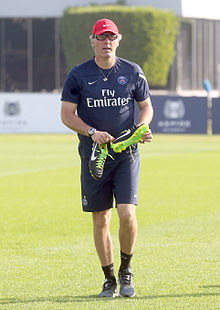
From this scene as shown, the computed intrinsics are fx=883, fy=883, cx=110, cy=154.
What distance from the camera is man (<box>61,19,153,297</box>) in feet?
22.2

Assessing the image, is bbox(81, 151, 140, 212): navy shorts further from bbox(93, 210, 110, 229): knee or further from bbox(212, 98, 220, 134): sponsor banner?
bbox(212, 98, 220, 134): sponsor banner

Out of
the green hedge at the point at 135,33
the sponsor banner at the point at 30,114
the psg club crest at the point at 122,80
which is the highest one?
the green hedge at the point at 135,33

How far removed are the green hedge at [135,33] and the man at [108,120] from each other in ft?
122

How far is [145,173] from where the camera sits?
1805 centimetres

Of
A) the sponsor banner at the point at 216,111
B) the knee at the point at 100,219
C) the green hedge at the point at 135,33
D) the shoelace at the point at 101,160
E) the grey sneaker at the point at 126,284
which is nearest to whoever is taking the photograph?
the shoelace at the point at 101,160

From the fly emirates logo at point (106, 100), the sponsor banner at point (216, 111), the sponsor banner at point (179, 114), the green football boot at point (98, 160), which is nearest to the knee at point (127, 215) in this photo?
the green football boot at point (98, 160)

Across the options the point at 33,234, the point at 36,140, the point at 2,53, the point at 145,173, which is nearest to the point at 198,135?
the point at 36,140

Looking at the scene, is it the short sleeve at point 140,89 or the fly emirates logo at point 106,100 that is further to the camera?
the short sleeve at point 140,89

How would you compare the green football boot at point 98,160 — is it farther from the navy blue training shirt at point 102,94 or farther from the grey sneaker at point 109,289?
the grey sneaker at point 109,289

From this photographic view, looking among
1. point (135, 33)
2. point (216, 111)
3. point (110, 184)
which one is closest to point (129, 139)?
point (110, 184)

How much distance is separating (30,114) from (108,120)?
87.8ft

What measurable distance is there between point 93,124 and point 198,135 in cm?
2655

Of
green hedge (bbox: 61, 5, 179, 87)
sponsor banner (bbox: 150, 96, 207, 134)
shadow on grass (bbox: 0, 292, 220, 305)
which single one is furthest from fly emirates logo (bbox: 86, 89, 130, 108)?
green hedge (bbox: 61, 5, 179, 87)

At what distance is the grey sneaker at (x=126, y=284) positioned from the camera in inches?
269
